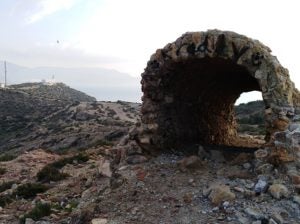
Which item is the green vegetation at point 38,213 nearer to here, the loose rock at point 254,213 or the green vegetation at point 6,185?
the green vegetation at point 6,185

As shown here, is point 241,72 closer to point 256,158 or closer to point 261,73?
point 261,73

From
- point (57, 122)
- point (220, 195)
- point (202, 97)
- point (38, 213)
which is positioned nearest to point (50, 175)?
point (38, 213)

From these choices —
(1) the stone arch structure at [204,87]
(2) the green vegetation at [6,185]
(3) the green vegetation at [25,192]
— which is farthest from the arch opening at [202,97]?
(2) the green vegetation at [6,185]

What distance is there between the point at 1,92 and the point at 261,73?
68468 mm

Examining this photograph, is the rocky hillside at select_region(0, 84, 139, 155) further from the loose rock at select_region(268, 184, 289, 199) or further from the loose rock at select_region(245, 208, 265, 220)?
the loose rock at select_region(245, 208, 265, 220)

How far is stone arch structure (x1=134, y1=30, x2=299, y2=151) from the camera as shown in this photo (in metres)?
9.01

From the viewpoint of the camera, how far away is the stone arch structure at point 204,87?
29.6 ft

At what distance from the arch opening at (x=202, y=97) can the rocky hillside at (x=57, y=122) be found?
31.9 ft

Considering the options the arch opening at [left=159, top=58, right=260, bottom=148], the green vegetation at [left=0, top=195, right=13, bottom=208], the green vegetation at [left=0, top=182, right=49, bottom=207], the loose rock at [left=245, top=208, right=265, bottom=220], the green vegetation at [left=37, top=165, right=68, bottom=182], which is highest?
the arch opening at [left=159, top=58, right=260, bottom=148]

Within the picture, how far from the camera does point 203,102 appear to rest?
11.9 metres

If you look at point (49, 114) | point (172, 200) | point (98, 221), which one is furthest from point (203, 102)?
point (49, 114)

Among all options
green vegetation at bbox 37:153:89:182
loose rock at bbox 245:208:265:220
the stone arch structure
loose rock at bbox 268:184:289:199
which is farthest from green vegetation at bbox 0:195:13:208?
loose rock at bbox 268:184:289:199

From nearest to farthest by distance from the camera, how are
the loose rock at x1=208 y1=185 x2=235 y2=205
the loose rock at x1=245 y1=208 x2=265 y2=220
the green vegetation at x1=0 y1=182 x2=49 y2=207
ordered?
the loose rock at x1=245 y1=208 x2=265 y2=220 → the loose rock at x1=208 y1=185 x2=235 y2=205 → the green vegetation at x1=0 y1=182 x2=49 y2=207

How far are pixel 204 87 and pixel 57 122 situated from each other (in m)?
35.1
